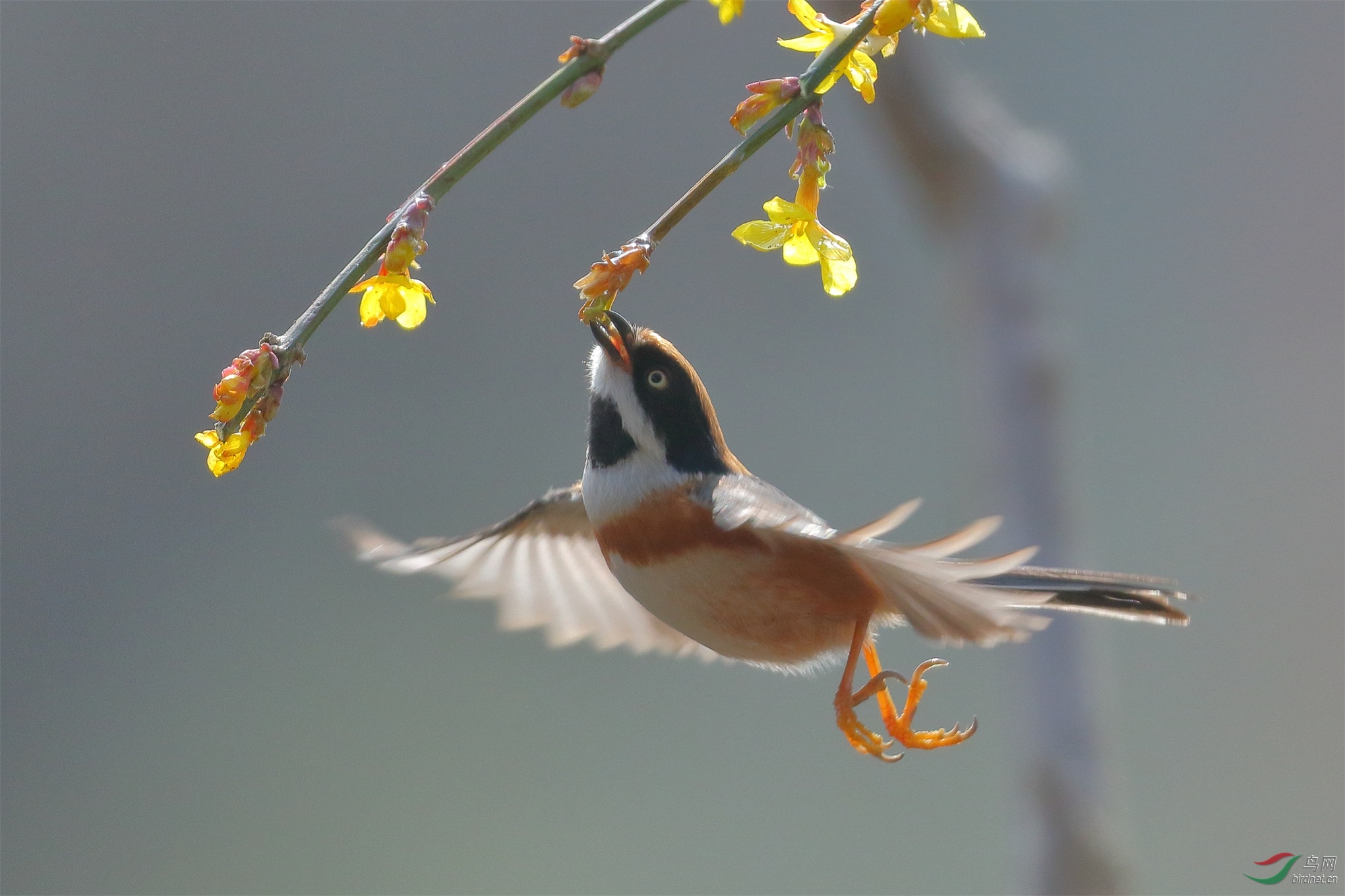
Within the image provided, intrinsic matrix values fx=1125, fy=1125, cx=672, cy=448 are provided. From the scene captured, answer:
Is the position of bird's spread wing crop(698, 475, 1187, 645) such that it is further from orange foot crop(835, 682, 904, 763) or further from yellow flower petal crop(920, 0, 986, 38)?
yellow flower petal crop(920, 0, 986, 38)

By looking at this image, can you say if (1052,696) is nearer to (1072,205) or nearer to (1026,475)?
(1026,475)

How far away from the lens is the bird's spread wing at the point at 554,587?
1771 mm

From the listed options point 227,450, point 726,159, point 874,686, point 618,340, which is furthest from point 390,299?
point 874,686

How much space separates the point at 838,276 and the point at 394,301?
14.0 inches

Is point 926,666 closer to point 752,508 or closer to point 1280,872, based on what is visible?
point 752,508

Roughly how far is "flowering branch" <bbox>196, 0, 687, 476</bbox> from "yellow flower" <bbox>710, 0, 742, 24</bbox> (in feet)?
0.19

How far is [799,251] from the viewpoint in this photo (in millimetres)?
925

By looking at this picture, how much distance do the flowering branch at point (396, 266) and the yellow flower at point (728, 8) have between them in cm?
6

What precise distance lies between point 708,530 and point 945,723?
311 centimetres

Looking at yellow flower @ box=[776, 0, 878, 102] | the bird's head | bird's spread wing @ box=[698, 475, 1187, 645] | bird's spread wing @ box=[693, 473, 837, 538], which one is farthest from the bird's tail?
yellow flower @ box=[776, 0, 878, 102]

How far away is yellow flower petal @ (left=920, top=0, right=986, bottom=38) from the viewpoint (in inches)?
34.7

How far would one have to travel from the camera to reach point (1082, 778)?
2.62 m

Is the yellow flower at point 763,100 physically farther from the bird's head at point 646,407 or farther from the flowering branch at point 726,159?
the bird's head at point 646,407

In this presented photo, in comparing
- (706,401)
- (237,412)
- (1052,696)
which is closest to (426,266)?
(1052,696)
